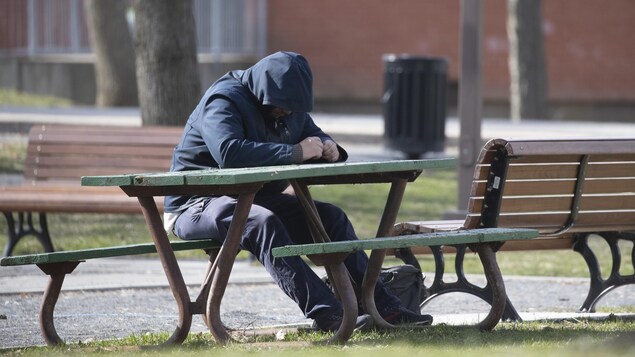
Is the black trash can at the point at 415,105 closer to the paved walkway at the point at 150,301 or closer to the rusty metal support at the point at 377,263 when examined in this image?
the paved walkway at the point at 150,301

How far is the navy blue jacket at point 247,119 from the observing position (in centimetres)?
544

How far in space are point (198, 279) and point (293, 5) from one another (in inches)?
655

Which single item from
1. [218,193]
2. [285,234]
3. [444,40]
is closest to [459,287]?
[285,234]

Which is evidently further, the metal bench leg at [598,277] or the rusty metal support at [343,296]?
the metal bench leg at [598,277]

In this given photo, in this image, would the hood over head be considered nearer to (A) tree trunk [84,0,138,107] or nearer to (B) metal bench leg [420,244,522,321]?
(B) metal bench leg [420,244,522,321]

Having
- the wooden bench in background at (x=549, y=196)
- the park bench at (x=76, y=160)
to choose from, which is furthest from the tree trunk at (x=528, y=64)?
the wooden bench in background at (x=549, y=196)

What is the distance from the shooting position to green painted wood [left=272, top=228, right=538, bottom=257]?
5.01 metres

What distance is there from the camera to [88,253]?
18.0 ft

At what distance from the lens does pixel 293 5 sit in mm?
23938

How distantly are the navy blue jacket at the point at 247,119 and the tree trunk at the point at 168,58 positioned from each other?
4453 mm

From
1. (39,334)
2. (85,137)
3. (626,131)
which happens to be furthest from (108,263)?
(626,131)

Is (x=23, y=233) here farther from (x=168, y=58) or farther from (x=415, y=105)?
(x=415, y=105)

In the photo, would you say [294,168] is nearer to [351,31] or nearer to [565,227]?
[565,227]

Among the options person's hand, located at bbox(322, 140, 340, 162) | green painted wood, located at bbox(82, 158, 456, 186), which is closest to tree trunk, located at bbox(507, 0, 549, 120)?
person's hand, located at bbox(322, 140, 340, 162)
